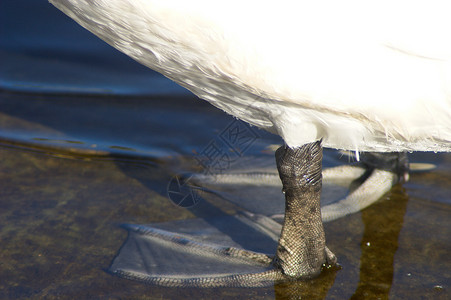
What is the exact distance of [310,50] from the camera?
7.06ft

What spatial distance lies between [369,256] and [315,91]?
119 cm

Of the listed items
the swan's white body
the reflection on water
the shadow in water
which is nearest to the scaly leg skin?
the reflection on water

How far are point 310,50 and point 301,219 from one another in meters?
1.00

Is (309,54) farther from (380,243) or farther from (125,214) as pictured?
(125,214)

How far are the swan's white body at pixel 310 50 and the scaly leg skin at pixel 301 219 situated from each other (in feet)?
1.31

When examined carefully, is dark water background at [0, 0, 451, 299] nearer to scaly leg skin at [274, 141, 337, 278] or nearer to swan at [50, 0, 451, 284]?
scaly leg skin at [274, 141, 337, 278]

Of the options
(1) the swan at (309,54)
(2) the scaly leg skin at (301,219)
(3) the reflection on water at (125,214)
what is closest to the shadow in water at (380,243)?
(3) the reflection on water at (125,214)

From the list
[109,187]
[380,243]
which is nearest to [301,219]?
[380,243]

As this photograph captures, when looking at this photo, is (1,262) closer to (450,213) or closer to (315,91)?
(315,91)

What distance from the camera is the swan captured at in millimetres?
2090

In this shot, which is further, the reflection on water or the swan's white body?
the reflection on water

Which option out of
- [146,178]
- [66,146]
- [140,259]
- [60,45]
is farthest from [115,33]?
[60,45]

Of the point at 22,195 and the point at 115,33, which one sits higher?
the point at 115,33

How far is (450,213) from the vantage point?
337cm
